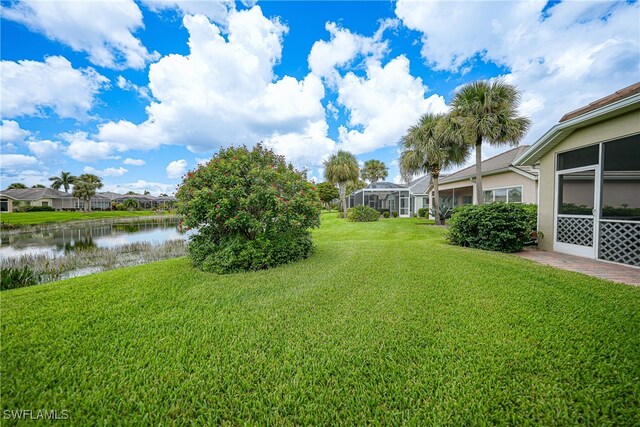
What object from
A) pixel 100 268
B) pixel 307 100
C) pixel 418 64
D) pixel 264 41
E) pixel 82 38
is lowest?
pixel 100 268

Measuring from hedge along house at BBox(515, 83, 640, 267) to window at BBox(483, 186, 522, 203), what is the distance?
16.4 ft

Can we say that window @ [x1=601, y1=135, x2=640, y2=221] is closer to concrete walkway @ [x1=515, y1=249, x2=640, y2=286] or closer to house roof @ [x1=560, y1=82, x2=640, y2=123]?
house roof @ [x1=560, y1=82, x2=640, y2=123]

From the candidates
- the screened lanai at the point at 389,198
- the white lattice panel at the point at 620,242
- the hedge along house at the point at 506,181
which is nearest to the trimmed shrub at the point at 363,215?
the hedge along house at the point at 506,181

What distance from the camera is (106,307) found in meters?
3.58

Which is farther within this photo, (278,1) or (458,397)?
(278,1)

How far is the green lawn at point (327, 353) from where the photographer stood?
6.12 feet

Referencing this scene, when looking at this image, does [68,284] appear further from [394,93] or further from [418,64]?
[418,64]

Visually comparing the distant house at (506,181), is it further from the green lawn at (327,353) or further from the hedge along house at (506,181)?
the green lawn at (327,353)

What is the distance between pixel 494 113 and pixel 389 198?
17.2 metres

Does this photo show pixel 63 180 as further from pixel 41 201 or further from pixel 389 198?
pixel 389 198

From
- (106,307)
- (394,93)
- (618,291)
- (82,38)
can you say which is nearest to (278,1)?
(82,38)

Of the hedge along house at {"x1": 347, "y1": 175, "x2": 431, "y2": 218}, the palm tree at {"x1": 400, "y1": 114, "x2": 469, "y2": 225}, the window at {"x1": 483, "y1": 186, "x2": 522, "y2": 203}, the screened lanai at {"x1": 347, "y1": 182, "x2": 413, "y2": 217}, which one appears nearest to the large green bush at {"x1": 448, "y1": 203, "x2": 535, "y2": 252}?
the window at {"x1": 483, "y1": 186, "x2": 522, "y2": 203}

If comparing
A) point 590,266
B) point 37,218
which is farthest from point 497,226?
point 37,218

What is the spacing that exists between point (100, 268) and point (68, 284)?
4.98 meters
